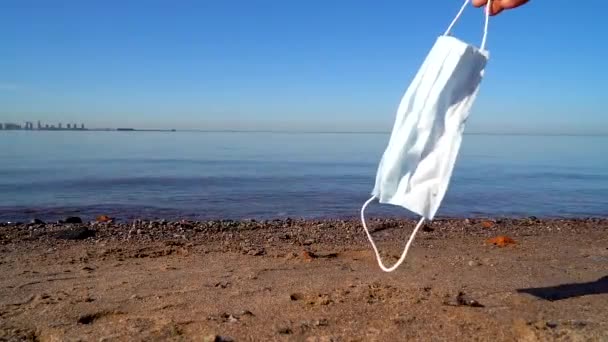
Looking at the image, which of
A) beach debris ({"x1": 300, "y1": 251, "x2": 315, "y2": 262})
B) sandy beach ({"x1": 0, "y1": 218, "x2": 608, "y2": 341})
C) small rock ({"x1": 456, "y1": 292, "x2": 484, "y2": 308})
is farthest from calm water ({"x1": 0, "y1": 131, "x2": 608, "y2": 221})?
small rock ({"x1": 456, "y1": 292, "x2": 484, "y2": 308})

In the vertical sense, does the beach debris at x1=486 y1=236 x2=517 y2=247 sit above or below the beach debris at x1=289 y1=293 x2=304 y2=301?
below

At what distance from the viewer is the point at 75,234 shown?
8.70 m

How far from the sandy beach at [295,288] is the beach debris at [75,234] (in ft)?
0.07

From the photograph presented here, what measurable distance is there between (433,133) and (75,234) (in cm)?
712

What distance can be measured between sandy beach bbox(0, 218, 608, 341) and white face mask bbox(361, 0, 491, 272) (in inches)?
47.2

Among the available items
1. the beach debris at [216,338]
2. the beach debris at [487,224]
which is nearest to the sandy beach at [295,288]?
the beach debris at [216,338]

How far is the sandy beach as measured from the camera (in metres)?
4.07

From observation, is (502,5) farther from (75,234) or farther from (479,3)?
(75,234)

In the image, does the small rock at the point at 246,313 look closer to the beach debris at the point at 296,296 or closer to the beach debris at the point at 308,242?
the beach debris at the point at 296,296

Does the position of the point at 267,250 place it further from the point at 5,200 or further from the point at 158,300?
the point at 5,200

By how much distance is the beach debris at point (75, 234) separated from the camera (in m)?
8.55

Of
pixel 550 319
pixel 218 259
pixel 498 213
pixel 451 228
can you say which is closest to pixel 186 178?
pixel 498 213

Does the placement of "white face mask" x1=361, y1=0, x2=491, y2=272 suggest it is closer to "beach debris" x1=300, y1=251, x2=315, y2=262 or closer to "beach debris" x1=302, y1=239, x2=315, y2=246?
"beach debris" x1=300, y1=251, x2=315, y2=262

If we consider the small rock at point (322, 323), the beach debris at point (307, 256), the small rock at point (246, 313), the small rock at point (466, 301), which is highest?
the small rock at point (466, 301)
